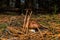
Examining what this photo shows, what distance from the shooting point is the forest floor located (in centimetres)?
193

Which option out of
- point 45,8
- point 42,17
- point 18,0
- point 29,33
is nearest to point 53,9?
point 45,8

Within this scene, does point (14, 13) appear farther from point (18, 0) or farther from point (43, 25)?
point (43, 25)

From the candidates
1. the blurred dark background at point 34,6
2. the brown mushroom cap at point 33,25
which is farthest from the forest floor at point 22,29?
the blurred dark background at point 34,6

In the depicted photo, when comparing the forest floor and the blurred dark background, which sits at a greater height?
the blurred dark background

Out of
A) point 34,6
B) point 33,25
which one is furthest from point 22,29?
point 34,6

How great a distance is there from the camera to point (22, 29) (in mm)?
2125

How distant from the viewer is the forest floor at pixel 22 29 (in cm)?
193

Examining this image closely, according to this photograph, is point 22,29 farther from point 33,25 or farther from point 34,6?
point 34,6

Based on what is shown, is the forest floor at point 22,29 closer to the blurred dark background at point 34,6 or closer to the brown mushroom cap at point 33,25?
the brown mushroom cap at point 33,25

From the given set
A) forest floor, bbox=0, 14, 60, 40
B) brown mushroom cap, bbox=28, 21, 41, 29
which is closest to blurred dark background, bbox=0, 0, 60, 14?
forest floor, bbox=0, 14, 60, 40

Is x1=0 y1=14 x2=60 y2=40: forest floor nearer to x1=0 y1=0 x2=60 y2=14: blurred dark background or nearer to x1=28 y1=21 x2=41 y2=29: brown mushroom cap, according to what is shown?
x1=28 y1=21 x2=41 y2=29: brown mushroom cap

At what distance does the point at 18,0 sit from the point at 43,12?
17.9 inches

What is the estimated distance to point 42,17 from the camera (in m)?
2.62

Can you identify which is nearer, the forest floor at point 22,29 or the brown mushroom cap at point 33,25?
the forest floor at point 22,29
